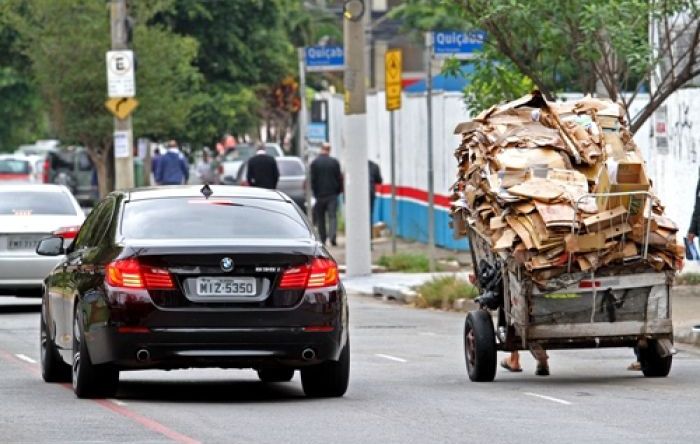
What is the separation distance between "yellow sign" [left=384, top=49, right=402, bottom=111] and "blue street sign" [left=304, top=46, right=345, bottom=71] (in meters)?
3.12

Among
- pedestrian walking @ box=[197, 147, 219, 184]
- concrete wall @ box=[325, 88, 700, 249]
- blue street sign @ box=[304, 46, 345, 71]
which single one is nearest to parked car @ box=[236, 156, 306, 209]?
concrete wall @ box=[325, 88, 700, 249]

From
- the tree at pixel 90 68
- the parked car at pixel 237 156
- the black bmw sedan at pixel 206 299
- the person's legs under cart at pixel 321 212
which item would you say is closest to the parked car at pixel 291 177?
the tree at pixel 90 68

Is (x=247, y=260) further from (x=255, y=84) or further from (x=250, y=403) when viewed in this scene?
(x=255, y=84)

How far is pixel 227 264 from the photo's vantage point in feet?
42.3

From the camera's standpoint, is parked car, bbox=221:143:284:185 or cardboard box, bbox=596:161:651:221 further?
parked car, bbox=221:143:284:185

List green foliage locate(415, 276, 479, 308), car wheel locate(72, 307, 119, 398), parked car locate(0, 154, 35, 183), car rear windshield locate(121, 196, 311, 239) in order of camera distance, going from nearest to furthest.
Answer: car wheel locate(72, 307, 119, 398) < car rear windshield locate(121, 196, 311, 239) < green foliage locate(415, 276, 479, 308) < parked car locate(0, 154, 35, 183)

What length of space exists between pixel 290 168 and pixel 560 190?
111 feet

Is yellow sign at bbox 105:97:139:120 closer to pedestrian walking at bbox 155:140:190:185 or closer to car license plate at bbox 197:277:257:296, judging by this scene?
pedestrian walking at bbox 155:140:190:185

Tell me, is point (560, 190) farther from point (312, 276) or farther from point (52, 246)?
point (52, 246)

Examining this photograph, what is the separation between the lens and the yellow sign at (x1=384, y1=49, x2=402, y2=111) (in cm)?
2938

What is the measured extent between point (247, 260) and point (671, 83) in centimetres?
905

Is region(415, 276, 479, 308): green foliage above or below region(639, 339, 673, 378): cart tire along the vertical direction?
below

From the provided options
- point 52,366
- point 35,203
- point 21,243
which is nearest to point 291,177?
point 35,203

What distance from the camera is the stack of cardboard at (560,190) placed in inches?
566
